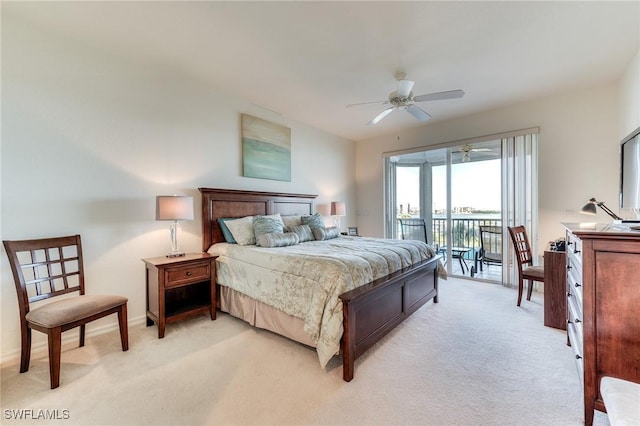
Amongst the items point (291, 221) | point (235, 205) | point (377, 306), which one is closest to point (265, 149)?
point (235, 205)

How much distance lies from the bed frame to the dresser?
4.16 ft

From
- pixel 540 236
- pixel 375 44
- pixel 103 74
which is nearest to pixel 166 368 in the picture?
pixel 103 74

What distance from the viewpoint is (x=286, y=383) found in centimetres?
189

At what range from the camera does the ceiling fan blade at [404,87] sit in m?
2.73

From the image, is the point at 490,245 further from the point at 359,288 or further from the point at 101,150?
the point at 101,150

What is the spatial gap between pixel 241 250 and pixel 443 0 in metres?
2.86

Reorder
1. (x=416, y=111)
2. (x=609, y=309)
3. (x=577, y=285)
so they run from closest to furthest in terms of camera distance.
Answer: (x=609, y=309), (x=577, y=285), (x=416, y=111)

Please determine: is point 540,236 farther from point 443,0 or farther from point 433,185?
point 443,0

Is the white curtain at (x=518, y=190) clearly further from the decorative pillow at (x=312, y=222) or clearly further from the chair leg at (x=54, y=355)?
the chair leg at (x=54, y=355)

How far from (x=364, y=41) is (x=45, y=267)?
3524 millimetres

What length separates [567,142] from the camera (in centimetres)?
375

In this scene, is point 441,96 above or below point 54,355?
above

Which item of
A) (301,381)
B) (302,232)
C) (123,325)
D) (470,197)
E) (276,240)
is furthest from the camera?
(470,197)

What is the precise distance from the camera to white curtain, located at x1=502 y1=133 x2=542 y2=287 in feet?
13.1
